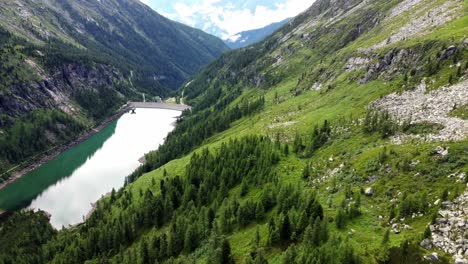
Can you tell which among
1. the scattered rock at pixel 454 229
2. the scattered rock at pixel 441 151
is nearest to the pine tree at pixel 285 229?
the scattered rock at pixel 454 229

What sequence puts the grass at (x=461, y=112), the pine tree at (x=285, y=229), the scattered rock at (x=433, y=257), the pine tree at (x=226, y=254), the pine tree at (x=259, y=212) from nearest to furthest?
1. the scattered rock at (x=433, y=257)
2. the pine tree at (x=285, y=229)
3. the pine tree at (x=226, y=254)
4. the grass at (x=461, y=112)
5. the pine tree at (x=259, y=212)

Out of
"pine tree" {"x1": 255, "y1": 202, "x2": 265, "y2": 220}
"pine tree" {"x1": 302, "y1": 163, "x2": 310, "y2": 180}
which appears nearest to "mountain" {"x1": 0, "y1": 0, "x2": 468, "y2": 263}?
"pine tree" {"x1": 255, "y1": 202, "x2": 265, "y2": 220}

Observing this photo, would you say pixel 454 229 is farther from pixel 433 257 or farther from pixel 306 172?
pixel 306 172

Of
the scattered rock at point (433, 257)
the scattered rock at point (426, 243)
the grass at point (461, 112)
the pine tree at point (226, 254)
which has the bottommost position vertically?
the pine tree at point (226, 254)

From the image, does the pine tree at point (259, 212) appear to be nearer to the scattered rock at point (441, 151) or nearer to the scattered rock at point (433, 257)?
the scattered rock at point (441, 151)

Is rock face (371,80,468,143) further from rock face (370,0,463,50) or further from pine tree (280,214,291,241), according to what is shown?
rock face (370,0,463,50)

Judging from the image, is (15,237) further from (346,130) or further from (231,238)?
(346,130)

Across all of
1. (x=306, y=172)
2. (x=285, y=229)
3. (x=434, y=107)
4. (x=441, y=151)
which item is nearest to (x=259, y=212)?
(x=285, y=229)
